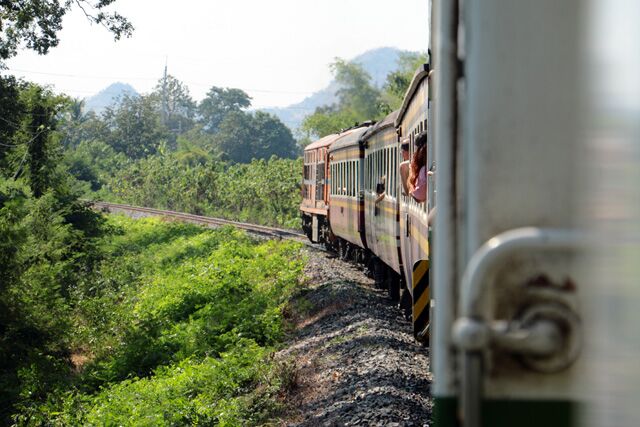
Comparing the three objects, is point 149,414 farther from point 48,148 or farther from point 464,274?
point 48,148

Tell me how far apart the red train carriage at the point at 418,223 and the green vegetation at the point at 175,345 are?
1595 millimetres

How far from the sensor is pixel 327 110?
301 feet

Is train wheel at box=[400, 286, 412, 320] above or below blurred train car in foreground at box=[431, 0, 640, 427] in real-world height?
below

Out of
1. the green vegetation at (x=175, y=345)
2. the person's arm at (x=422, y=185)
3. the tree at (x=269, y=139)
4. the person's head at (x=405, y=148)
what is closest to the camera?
the person's arm at (x=422, y=185)

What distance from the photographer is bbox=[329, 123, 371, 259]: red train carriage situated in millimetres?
16422

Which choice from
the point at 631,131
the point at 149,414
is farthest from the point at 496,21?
the point at 149,414

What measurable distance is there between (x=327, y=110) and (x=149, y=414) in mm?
83175

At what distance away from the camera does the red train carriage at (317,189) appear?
2286cm

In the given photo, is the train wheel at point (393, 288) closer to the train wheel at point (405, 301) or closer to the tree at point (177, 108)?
the train wheel at point (405, 301)

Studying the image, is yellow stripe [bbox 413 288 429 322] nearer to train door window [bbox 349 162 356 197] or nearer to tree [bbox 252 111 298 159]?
train door window [bbox 349 162 356 197]

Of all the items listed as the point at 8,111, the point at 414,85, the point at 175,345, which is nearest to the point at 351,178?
the point at 175,345

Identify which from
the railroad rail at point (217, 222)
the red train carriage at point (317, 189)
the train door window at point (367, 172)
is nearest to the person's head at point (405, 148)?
the train door window at point (367, 172)

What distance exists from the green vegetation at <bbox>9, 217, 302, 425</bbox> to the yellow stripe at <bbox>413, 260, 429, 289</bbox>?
68.3 inches

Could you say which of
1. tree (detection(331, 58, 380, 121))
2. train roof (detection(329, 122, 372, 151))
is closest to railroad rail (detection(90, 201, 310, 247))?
train roof (detection(329, 122, 372, 151))
